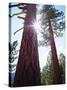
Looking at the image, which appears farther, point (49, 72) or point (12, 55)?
point (49, 72)

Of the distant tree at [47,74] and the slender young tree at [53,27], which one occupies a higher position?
the slender young tree at [53,27]

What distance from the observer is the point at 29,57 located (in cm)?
208

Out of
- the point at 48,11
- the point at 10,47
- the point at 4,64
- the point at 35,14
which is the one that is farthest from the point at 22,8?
the point at 4,64

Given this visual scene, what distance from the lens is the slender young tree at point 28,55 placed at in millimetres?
2059

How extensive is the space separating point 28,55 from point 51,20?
0.44 metres

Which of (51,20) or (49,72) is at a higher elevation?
(51,20)

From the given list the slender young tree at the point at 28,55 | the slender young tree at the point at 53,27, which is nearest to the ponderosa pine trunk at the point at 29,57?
the slender young tree at the point at 28,55

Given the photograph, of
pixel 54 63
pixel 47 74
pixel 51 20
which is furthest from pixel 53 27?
pixel 47 74

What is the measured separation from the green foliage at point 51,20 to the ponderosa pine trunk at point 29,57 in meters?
0.10

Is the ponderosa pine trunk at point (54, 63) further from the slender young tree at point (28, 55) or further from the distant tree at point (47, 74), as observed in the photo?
the slender young tree at point (28, 55)

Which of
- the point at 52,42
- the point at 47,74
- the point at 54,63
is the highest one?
the point at 52,42

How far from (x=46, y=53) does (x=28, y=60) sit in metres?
0.20

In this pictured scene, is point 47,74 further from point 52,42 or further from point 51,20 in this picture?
point 51,20

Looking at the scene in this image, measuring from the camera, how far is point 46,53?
6.95ft
